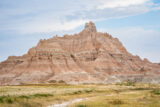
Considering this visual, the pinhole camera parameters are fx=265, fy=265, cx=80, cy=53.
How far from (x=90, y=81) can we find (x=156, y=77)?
43340 millimetres

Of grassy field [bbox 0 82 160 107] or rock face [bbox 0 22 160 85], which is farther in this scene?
rock face [bbox 0 22 160 85]

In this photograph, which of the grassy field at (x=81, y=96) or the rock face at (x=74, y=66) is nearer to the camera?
the grassy field at (x=81, y=96)

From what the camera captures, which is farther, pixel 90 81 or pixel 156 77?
pixel 156 77

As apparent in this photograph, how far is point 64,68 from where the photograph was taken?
569ft

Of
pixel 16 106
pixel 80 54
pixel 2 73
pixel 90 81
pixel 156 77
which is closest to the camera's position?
pixel 16 106

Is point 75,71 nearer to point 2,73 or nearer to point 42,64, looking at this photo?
point 42,64

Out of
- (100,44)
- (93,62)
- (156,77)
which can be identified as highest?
(100,44)

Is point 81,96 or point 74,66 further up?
point 74,66

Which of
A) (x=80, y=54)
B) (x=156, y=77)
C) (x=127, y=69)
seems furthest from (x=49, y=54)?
(x=156, y=77)

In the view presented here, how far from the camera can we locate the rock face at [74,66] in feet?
529

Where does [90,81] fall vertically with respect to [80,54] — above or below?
below

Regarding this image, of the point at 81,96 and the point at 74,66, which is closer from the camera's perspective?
the point at 81,96

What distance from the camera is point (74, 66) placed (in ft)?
581

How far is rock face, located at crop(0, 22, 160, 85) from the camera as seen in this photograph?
529ft
